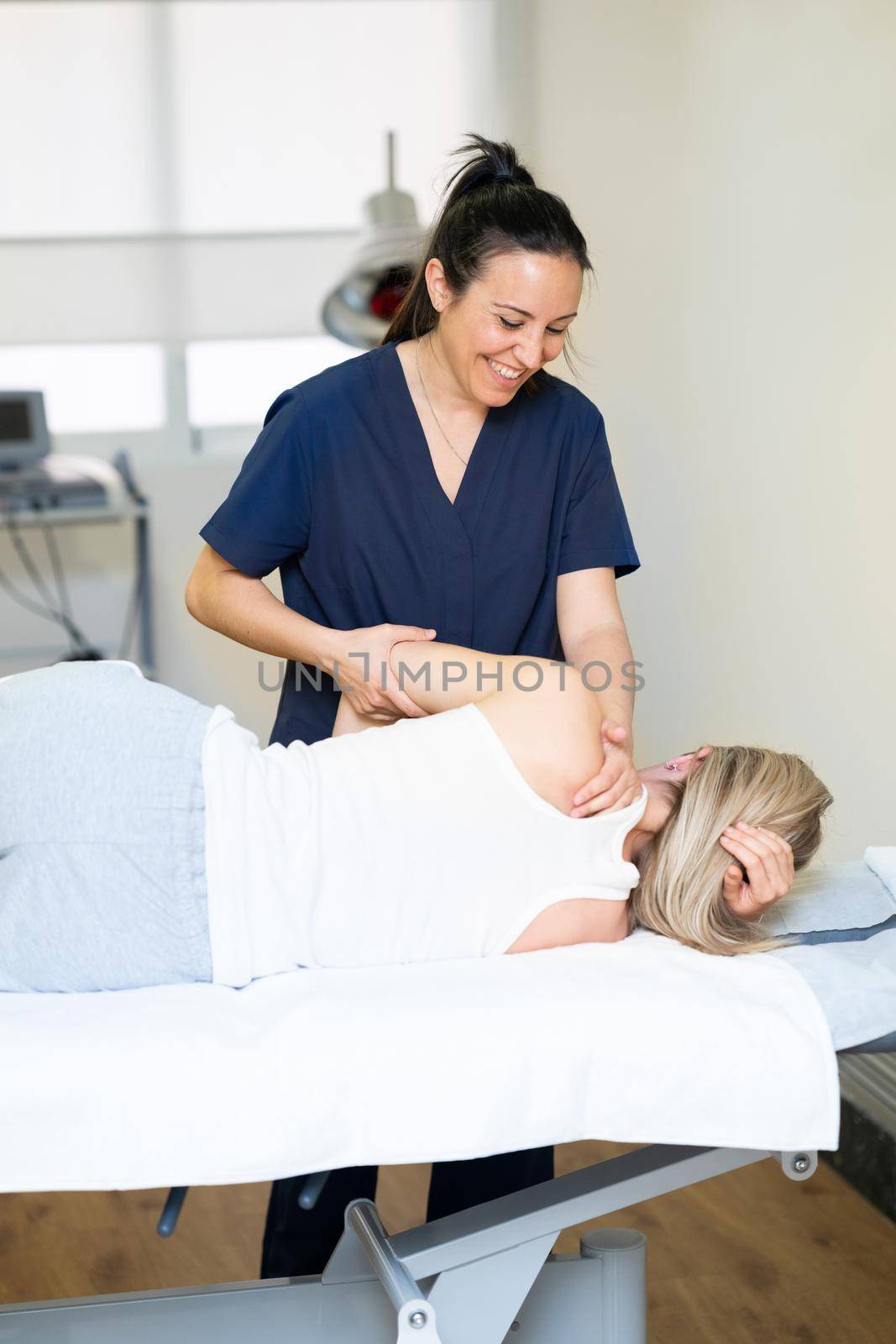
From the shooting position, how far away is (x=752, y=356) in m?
2.59

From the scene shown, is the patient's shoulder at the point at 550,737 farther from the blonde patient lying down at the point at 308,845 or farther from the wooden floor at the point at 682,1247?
the wooden floor at the point at 682,1247

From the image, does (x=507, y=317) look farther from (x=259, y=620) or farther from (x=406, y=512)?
(x=259, y=620)

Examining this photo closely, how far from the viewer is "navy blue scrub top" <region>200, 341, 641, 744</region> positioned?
5.34 feet

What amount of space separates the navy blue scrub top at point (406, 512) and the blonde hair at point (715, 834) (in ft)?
1.23

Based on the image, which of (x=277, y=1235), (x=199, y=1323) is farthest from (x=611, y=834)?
(x=277, y=1235)

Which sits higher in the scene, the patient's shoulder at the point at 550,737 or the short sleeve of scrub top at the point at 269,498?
the short sleeve of scrub top at the point at 269,498

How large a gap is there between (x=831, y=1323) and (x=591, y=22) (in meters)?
3.17

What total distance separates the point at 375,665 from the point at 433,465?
315mm

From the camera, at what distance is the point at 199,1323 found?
1.19 meters

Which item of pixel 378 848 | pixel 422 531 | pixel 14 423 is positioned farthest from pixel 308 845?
pixel 14 423

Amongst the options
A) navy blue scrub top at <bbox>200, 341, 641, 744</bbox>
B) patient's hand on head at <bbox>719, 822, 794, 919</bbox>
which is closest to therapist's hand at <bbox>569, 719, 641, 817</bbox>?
patient's hand on head at <bbox>719, 822, 794, 919</bbox>

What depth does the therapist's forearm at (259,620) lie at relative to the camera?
1534 mm

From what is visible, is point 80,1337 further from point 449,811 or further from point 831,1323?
point 831,1323

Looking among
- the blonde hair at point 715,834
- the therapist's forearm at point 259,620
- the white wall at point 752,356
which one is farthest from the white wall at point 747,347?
the therapist's forearm at point 259,620
